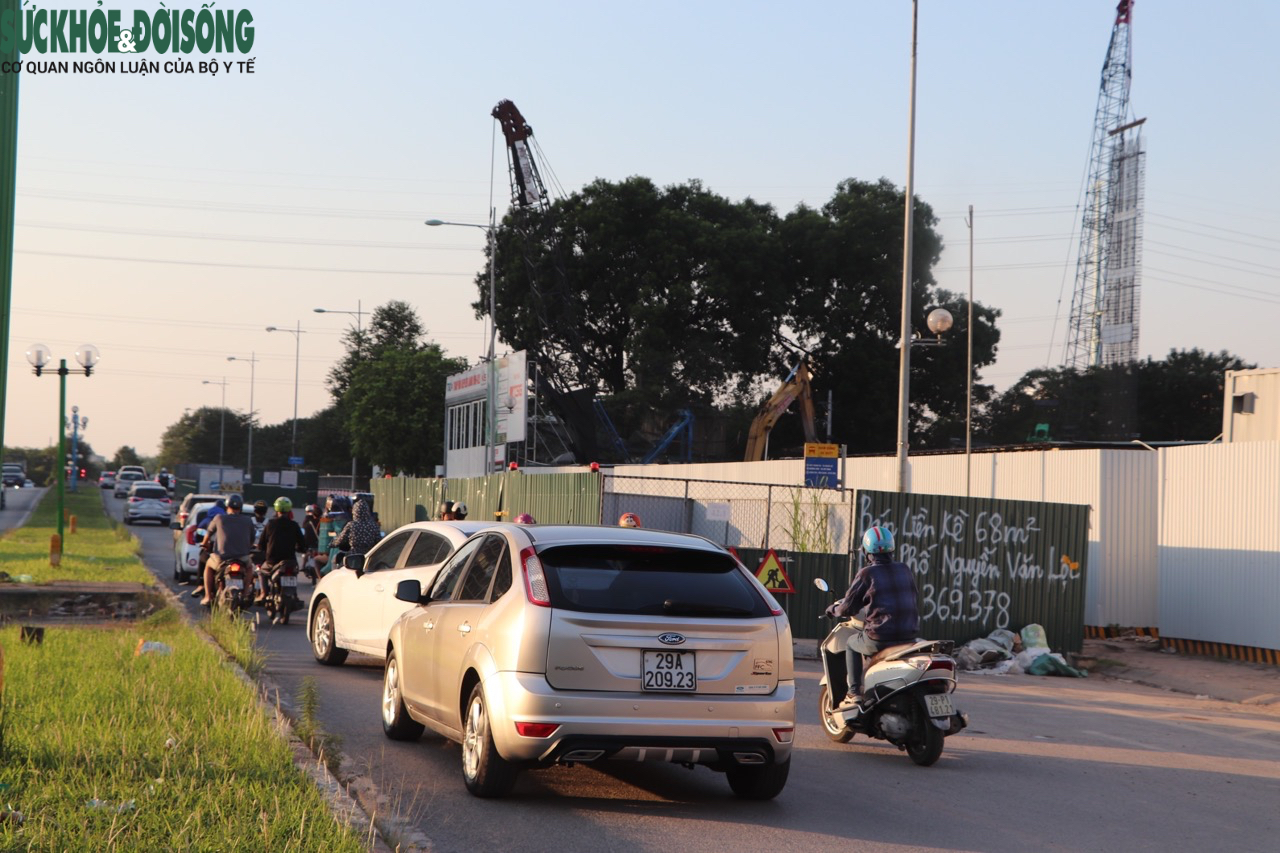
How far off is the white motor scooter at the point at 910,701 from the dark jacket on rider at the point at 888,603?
124 millimetres

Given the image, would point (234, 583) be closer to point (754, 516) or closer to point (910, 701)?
point (910, 701)

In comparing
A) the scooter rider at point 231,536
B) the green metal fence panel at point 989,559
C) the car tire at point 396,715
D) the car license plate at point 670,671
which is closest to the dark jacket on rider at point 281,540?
the scooter rider at point 231,536

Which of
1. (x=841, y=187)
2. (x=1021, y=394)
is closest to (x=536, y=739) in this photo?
(x=841, y=187)

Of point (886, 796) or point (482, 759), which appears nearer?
point (482, 759)

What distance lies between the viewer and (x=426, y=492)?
140 ft

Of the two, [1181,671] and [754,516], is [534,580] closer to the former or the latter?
[1181,671]

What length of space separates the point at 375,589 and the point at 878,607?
5.37m

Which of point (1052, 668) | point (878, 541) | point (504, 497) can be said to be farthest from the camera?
point (504, 497)

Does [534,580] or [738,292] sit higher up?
[738,292]

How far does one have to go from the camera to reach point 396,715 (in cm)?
963

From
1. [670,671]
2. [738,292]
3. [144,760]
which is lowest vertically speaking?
[144,760]

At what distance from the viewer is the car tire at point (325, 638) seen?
14305mm

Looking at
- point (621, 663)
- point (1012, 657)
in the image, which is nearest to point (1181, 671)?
point (1012, 657)

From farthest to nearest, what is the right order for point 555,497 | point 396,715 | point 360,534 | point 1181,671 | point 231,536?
point 555,497, point 1181,671, point 360,534, point 231,536, point 396,715
